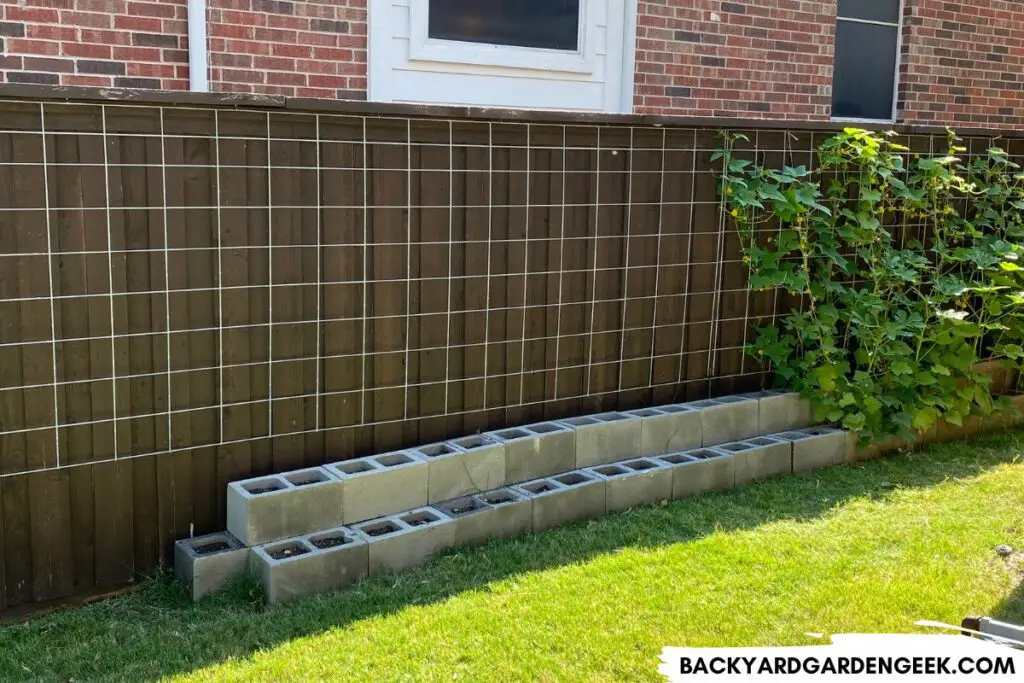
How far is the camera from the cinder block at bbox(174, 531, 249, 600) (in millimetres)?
3602

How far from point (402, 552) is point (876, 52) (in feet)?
20.6

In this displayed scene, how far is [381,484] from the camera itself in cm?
400

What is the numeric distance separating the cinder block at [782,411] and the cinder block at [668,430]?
1.57 feet

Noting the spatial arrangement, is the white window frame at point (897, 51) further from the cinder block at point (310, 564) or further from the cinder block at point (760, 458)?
the cinder block at point (310, 564)

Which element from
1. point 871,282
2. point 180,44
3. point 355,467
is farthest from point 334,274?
point 871,282

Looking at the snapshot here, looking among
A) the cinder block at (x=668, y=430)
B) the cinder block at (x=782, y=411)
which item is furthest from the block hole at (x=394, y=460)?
the cinder block at (x=782, y=411)

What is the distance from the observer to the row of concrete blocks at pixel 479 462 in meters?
3.79

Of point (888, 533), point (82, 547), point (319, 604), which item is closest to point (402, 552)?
point (319, 604)

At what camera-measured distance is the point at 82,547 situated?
3.66 metres

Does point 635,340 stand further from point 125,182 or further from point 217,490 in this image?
point 125,182

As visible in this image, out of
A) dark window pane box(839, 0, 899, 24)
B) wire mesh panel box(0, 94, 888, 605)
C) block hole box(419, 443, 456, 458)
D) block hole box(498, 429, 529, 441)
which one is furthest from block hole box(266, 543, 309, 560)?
dark window pane box(839, 0, 899, 24)

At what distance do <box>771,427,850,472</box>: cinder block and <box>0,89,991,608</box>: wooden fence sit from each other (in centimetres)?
79

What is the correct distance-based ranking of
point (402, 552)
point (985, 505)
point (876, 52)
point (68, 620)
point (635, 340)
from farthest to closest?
point (876, 52) < point (635, 340) < point (985, 505) < point (402, 552) < point (68, 620)

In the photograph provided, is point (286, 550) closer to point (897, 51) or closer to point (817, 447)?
point (817, 447)
